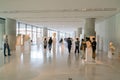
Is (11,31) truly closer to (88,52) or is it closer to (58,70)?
(88,52)

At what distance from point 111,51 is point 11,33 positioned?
12.5m

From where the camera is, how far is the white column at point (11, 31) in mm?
22697

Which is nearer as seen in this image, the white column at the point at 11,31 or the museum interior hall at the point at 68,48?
the museum interior hall at the point at 68,48

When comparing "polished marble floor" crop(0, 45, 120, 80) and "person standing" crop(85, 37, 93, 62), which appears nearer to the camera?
"polished marble floor" crop(0, 45, 120, 80)

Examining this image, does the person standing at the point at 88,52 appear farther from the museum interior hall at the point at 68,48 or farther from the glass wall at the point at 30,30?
the glass wall at the point at 30,30

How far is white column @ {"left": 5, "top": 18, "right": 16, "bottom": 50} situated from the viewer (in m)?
22.7

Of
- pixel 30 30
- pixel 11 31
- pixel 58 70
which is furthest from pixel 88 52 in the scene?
pixel 30 30

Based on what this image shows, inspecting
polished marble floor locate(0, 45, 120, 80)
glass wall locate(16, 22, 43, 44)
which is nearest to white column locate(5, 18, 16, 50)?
glass wall locate(16, 22, 43, 44)

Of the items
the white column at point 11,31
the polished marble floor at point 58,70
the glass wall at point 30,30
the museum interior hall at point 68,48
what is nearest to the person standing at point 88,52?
the museum interior hall at point 68,48

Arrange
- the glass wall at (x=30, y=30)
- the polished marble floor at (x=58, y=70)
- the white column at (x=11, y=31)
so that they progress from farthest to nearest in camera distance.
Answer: the glass wall at (x=30, y=30), the white column at (x=11, y=31), the polished marble floor at (x=58, y=70)

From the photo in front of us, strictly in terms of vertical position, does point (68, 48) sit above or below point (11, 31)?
below

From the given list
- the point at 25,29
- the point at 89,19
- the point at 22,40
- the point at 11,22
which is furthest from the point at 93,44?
the point at 25,29

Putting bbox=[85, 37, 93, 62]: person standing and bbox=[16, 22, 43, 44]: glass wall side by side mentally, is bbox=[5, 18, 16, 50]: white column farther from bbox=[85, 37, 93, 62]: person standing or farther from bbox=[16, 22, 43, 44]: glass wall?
bbox=[85, 37, 93, 62]: person standing

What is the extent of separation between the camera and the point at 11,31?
75.7ft
